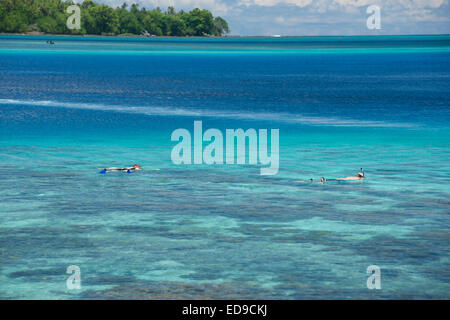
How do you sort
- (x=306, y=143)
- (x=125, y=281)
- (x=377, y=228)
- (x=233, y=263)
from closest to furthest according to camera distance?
1. (x=125, y=281)
2. (x=233, y=263)
3. (x=377, y=228)
4. (x=306, y=143)

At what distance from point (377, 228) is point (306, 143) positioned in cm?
2530

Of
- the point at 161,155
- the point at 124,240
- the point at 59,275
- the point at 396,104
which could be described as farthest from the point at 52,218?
the point at 396,104

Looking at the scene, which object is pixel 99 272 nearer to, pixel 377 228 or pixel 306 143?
pixel 377 228

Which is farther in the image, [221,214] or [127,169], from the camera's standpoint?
[127,169]

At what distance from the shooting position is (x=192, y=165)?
42.2 metres

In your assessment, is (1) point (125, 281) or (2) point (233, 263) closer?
(1) point (125, 281)

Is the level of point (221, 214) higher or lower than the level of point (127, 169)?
lower

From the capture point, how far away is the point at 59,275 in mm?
22391

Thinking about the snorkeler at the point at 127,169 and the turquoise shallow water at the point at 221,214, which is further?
the snorkeler at the point at 127,169

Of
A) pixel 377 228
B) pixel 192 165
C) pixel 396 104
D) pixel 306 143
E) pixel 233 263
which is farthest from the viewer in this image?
pixel 396 104

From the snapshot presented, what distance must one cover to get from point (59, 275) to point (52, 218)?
7.16 meters

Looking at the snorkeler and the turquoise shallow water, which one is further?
the snorkeler
